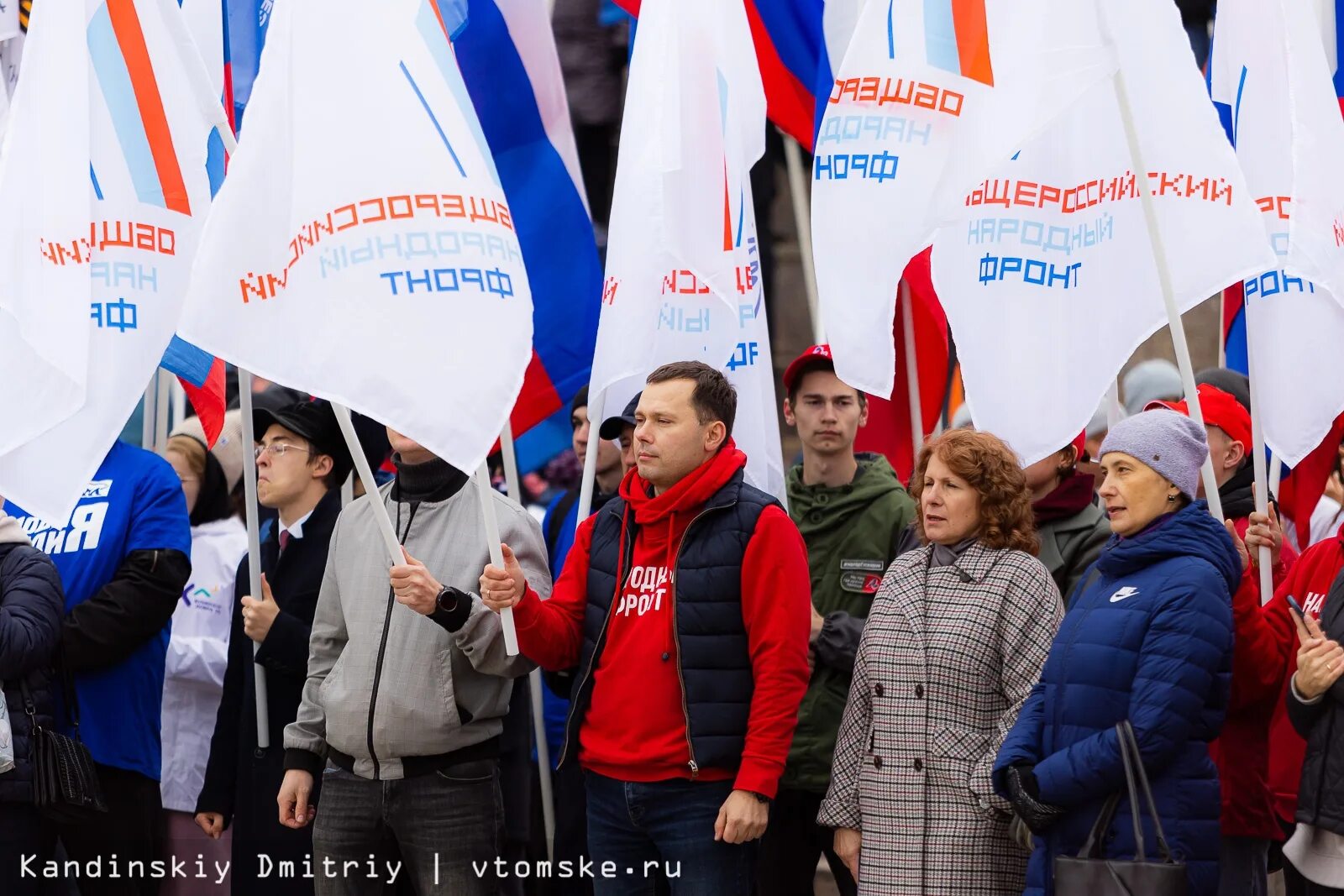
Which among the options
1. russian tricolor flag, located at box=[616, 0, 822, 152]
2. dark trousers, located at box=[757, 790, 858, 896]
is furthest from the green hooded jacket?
russian tricolor flag, located at box=[616, 0, 822, 152]

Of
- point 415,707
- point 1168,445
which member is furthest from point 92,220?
point 1168,445

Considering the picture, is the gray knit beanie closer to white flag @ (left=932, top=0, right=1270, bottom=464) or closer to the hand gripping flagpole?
white flag @ (left=932, top=0, right=1270, bottom=464)

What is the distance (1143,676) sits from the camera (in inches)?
179

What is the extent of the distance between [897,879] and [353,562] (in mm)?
1860

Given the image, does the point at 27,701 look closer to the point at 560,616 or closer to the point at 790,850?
the point at 560,616

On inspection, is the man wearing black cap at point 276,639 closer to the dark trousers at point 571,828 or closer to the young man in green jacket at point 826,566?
the dark trousers at point 571,828

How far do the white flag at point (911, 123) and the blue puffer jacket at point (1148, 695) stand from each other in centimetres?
103

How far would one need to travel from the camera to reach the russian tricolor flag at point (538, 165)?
704 cm

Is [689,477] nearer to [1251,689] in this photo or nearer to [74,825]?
[1251,689]

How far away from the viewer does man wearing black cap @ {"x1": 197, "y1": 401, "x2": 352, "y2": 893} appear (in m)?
5.95

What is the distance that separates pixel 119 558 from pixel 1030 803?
333 cm

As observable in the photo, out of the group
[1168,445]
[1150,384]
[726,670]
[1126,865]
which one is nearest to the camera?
[1126,865]

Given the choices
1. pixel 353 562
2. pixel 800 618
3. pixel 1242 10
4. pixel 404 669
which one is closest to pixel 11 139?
pixel 353 562

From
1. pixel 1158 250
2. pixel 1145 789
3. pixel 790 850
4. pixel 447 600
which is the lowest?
pixel 790 850
